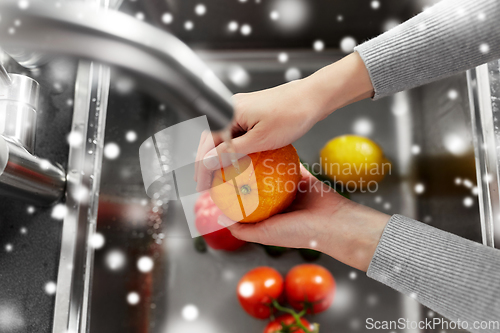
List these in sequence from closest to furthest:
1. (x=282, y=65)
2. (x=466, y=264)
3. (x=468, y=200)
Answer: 1. (x=466, y=264)
2. (x=468, y=200)
3. (x=282, y=65)

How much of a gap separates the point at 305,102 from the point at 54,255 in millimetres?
512

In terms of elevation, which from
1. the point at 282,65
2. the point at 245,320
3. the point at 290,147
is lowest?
the point at 245,320

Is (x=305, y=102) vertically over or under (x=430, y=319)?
over

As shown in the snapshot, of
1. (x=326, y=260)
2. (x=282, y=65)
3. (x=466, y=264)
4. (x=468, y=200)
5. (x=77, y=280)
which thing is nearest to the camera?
(x=466, y=264)

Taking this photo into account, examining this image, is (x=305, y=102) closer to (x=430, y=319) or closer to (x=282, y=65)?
(x=282, y=65)

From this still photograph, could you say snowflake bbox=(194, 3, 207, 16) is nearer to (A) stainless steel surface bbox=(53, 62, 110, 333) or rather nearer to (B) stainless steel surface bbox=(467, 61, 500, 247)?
(A) stainless steel surface bbox=(53, 62, 110, 333)

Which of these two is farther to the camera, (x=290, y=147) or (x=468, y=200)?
(x=468, y=200)

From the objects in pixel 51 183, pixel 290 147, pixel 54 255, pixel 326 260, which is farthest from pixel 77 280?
pixel 326 260

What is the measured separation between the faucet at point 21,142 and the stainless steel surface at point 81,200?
68 millimetres

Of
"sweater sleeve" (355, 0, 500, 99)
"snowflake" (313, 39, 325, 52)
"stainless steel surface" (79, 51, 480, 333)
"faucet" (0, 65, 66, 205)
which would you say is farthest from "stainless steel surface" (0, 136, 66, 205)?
"snowflake" (313, 39, 325, 52)

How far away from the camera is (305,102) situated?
51cm

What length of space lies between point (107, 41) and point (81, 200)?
489 mm

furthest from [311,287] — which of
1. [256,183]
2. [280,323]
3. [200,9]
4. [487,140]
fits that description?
[200,9]

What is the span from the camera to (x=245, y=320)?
31.4 inches
